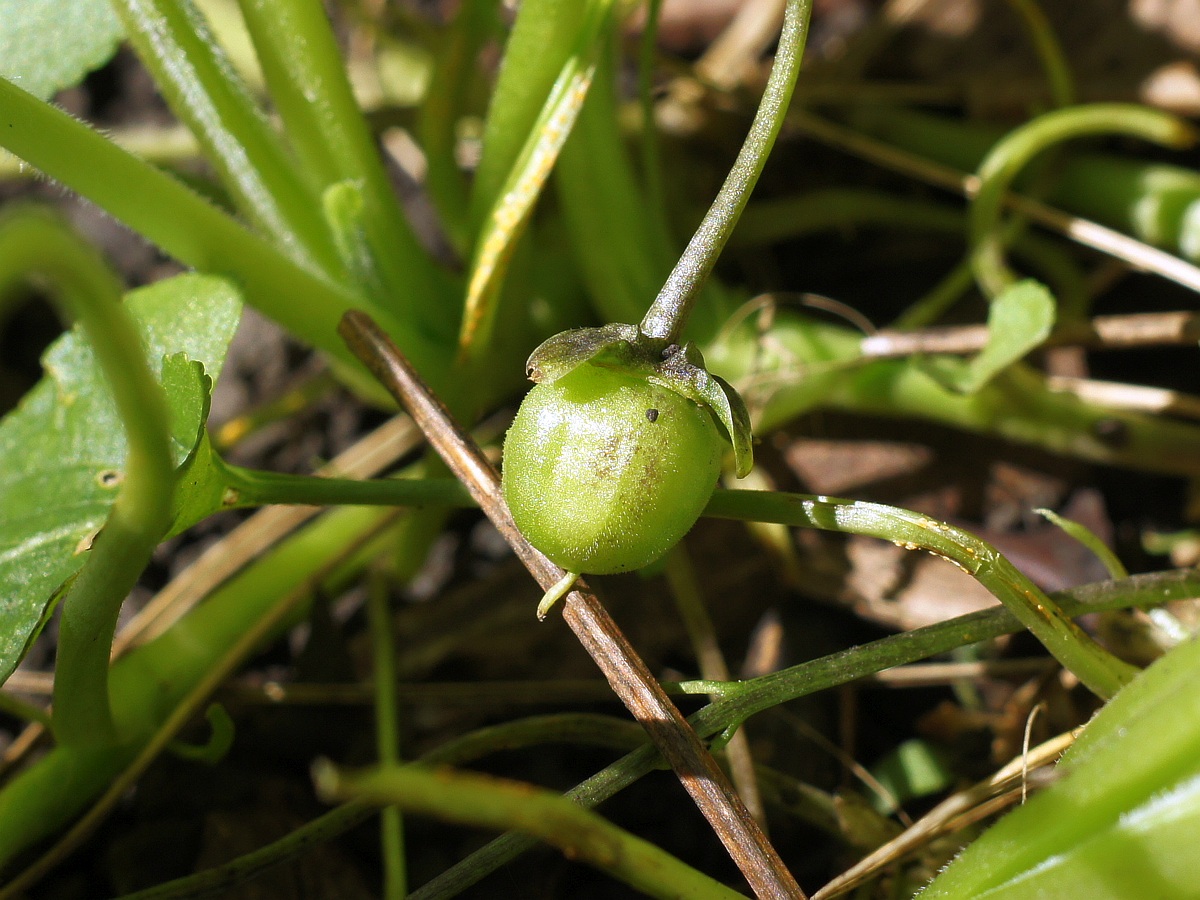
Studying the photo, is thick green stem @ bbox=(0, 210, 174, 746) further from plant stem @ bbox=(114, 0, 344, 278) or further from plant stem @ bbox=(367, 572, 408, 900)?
plant stem @ bbox=(114, 0, 344, 278)

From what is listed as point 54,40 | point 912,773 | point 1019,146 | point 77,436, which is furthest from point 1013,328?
point 54,40

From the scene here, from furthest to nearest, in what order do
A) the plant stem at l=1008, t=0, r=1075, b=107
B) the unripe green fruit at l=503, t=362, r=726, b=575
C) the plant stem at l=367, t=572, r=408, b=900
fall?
the plant stem at l=1008, t=0, r=1075, b=107, the plant stem at l=367, t=572, r=408, b=900, the unripe green fruit at l=503, t=362, r=726, b=575

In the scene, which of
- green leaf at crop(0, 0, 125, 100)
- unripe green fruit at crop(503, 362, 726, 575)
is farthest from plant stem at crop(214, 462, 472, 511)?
green leaf at crop(0, 0, 125, 100)

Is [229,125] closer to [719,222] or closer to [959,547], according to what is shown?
[719,222]

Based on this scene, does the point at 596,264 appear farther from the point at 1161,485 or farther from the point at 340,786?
the point at 340,786

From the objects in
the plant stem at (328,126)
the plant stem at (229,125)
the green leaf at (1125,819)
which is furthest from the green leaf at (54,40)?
the green leaf at (1125,819)

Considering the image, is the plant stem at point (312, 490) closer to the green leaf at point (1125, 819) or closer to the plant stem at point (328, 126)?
the plant stem at point (328, 126)

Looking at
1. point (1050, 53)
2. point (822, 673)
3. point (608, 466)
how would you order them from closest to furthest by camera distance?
point (608, 466)
point (822, 673)
point (1050, 53)
